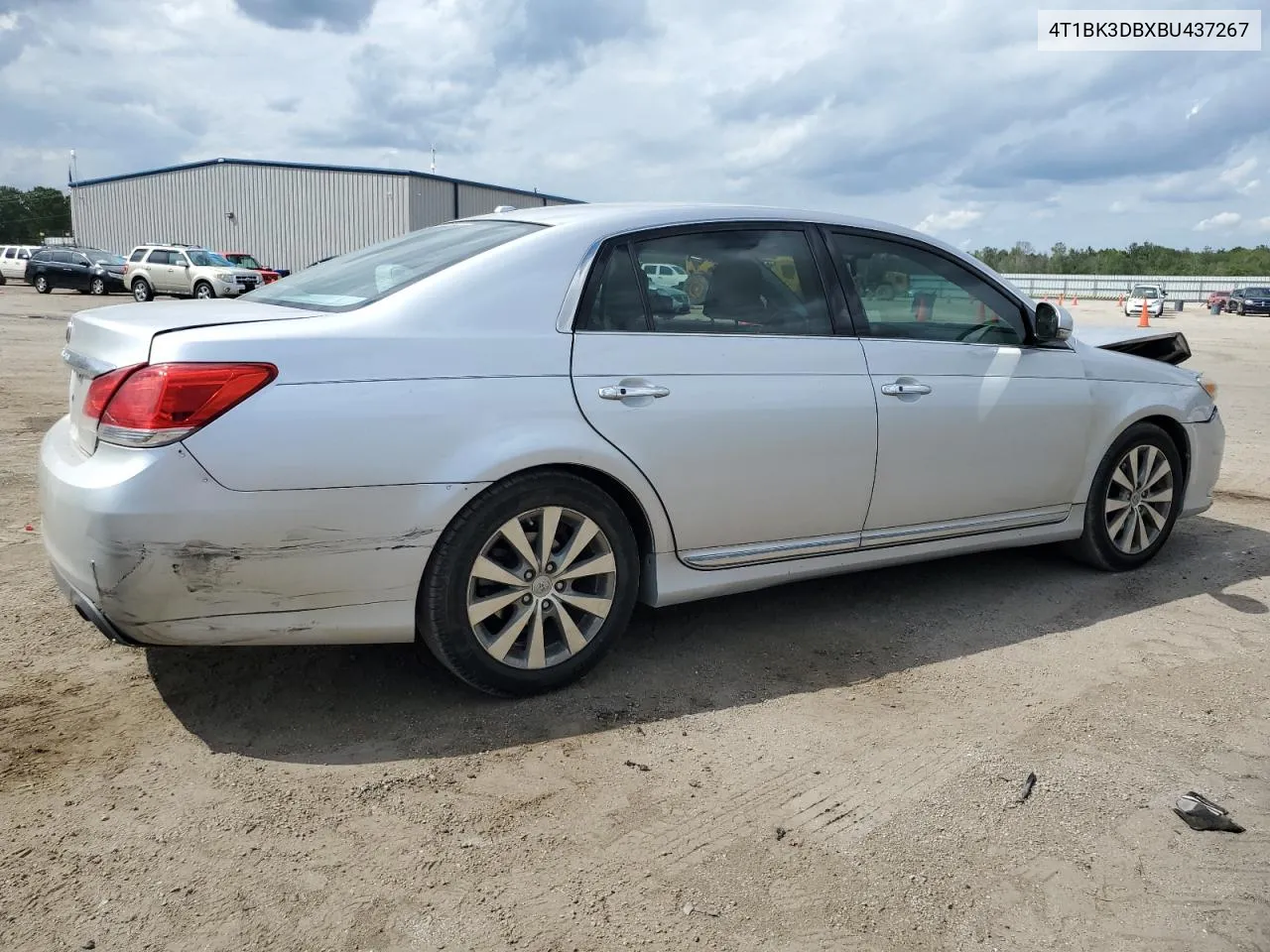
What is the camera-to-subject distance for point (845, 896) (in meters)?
2.42

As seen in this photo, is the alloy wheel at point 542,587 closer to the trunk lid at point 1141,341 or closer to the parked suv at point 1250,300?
the trunk lid at point 1141,341

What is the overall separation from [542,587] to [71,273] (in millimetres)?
34833

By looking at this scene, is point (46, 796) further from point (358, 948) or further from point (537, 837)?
Result: point (537, 837)

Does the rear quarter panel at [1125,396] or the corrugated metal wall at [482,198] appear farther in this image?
the corrugated metal wall at [482,198]

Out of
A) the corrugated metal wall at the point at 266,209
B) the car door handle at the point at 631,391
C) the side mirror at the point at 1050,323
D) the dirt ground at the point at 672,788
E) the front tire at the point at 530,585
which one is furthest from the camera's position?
the corrugated metal wall at the point at 266,209

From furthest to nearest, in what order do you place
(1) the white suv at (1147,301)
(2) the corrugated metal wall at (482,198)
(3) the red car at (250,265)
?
(2) the corrugated metal wall at (482,198) < (1) the white suv at (1147,301) < (3) the red car at (250,265)

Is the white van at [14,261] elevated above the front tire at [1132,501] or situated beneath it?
elevated above

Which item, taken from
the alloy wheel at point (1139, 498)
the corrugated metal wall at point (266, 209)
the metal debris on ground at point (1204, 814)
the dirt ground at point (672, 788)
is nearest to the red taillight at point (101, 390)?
the dirt ground at point (672, 788)

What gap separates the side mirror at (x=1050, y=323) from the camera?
4461 millimetres

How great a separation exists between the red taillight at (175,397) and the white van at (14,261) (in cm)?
4047

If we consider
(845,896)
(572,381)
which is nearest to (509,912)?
(845,896)

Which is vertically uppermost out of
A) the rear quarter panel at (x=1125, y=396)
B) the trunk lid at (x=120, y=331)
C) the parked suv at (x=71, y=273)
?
the parked suv at (x=71, y=273)

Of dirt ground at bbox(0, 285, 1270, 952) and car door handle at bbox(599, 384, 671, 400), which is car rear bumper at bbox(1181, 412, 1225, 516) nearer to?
dirt ground at bbox(0, 285, 1270, 952)

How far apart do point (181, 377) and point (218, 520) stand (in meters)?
0.40
